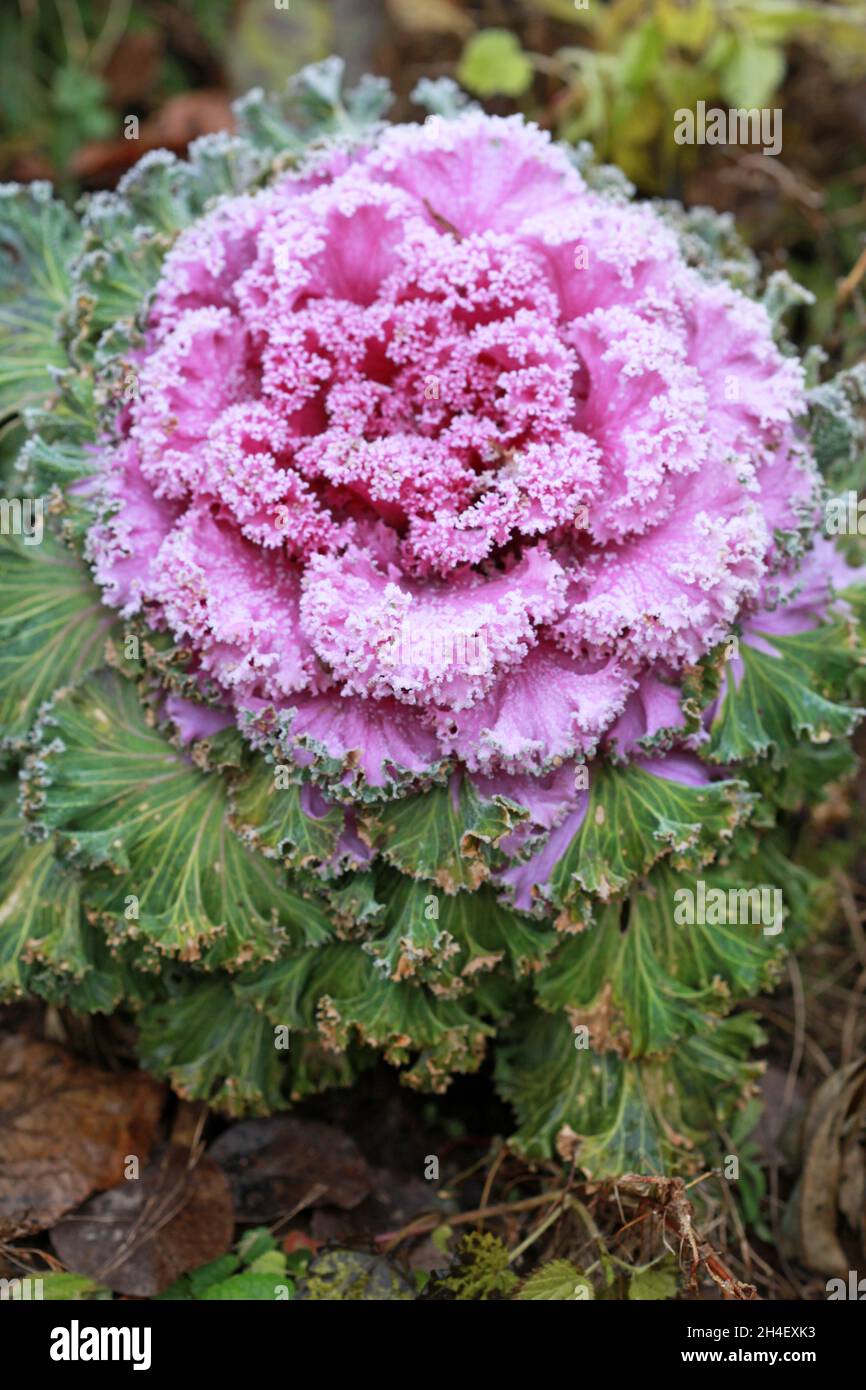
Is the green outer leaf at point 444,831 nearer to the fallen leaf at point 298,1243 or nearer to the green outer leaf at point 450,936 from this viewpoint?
the green outer leaf at point 450,936

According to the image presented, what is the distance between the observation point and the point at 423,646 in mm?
2793

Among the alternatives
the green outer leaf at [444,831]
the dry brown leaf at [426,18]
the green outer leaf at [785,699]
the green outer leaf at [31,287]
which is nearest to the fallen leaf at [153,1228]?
the green outer leaf at [444,831]

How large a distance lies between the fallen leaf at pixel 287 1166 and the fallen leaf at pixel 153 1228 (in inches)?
2.4

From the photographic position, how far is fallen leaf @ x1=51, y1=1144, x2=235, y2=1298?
3334 millimetres

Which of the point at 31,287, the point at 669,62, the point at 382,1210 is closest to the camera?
the point at 382,1210

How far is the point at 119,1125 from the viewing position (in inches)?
142

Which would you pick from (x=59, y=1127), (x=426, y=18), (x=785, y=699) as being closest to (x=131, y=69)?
(x=426, y=18)

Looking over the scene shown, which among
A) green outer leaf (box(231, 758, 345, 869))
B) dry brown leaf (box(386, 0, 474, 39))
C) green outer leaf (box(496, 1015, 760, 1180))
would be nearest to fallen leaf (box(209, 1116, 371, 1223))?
green outer leaf (box(496, 1015, 760, 1180))

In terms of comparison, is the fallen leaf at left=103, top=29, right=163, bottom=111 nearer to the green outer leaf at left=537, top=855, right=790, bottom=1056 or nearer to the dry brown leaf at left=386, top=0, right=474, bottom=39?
the dry brown leaf at left=386, top=0, right=474, bottom=39

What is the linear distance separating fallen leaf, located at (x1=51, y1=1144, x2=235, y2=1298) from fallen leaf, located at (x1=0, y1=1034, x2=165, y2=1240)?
60 mm

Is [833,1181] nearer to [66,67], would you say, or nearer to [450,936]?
[450,936]

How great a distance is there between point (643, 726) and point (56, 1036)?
6.67 feet

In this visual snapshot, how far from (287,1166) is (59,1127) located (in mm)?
642
